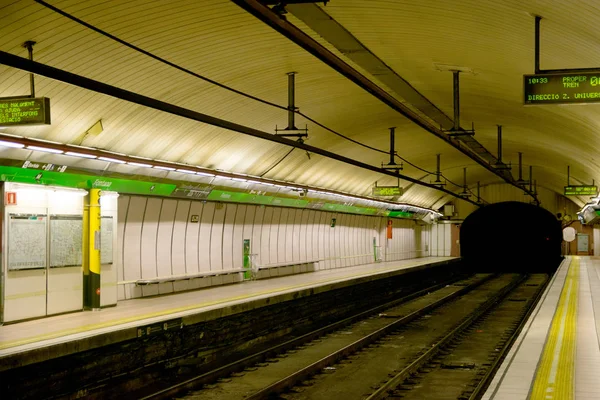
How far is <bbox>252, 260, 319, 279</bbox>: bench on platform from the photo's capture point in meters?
20.3

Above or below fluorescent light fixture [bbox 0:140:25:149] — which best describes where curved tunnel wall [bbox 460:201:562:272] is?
below

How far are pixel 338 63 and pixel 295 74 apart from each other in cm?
456

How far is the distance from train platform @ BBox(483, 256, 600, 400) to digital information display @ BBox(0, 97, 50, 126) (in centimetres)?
572

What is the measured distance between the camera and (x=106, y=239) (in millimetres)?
12969

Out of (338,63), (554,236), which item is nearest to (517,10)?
(338,63)

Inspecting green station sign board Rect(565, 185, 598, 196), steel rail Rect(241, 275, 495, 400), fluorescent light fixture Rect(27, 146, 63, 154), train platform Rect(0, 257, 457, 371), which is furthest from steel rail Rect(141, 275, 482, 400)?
green station sign board Rect(565, 185, 598, 196)

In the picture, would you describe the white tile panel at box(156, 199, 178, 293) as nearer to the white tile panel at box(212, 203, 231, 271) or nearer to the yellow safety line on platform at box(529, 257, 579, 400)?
the white tile panel at box(212, 203, 231, 271)

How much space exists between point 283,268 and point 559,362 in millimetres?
14039

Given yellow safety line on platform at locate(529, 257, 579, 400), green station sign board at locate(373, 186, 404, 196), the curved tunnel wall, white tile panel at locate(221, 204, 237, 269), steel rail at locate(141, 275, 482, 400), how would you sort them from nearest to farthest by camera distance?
yellow safety line on platform at locate(529, 257, 579, 400) < steel rail at locate(141, 275, 482, 400) < white tile panel at locate(221, 204, 237, 269) < green station sign board at locate(373, 186, 404, 196) < the curved tunnel wall

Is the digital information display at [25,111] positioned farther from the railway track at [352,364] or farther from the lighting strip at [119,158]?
the railway track at [352,364]

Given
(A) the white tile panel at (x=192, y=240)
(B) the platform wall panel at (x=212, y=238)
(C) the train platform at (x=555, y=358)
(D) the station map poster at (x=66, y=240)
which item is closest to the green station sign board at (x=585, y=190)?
(B) the platform wall panel at (x=212, y=238)

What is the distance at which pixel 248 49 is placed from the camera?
10.6 metres

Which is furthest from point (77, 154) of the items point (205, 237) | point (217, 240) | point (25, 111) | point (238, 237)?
point (238, 237)

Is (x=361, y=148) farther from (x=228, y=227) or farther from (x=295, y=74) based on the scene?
(x=295, y=74)
